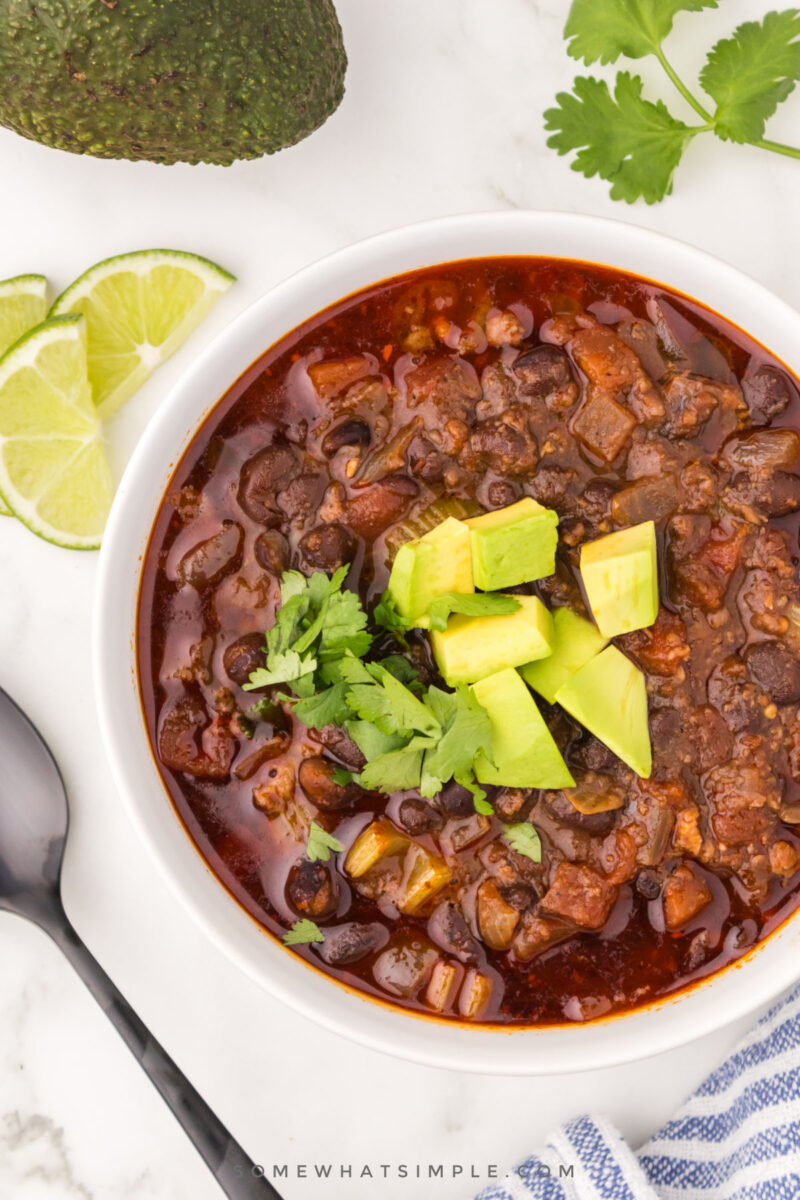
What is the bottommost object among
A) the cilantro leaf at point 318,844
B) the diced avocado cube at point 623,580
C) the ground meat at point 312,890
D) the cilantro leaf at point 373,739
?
the ground meat at point 312,890

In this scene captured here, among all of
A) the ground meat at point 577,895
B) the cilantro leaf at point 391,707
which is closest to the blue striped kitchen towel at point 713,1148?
the ground meat at point 577,895

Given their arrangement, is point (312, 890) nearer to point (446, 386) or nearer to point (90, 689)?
point (90, 689)

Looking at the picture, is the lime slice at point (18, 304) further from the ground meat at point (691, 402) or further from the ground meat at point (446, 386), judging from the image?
the ground meat at point (691, 402)

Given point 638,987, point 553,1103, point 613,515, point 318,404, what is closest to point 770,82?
point 613,515

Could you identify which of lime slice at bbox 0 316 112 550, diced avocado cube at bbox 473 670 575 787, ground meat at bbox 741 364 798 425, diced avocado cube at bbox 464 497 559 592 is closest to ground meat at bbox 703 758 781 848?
diced avocado cube at bbox 473 670 575 787

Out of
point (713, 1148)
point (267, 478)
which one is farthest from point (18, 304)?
point (713, 1148)

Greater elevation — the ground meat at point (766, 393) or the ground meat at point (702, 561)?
the ground meat at point (766, 393)

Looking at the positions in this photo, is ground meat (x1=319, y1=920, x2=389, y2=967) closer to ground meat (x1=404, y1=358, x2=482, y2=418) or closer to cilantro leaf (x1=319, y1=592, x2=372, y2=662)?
cilantro leaf (x1=319, y1=592, x2=372, y2=662)
